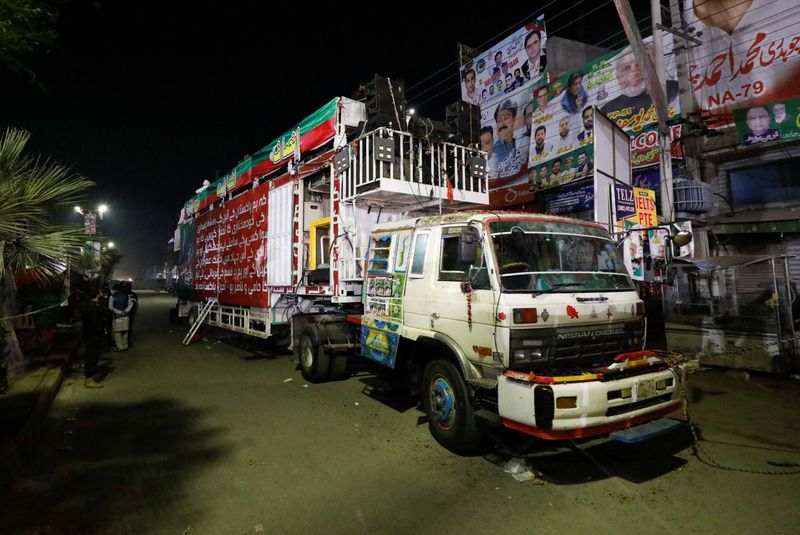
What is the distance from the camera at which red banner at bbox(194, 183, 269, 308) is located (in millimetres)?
9148

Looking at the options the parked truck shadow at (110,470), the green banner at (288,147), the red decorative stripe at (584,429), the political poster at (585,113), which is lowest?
the parked truck shadow at (110,470)

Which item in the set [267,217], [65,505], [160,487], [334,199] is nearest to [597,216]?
[334,199]

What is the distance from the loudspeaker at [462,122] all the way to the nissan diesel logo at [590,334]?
161 inches

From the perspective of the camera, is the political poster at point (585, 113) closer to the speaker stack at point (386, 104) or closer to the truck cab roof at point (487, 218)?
the speaker stack at point (386, 104)

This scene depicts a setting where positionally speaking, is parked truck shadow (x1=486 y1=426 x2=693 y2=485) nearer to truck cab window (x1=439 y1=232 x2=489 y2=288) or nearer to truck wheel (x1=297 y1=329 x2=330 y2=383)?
truck cab window (x1=439 y1=232 x2=489 y2=288)

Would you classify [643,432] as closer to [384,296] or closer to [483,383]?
[483,383]

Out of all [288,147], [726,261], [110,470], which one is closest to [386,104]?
[288,147]

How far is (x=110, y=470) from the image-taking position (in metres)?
3.88

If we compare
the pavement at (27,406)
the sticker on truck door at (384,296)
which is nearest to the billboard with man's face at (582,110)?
→ the sticker on truck door at (384,296)

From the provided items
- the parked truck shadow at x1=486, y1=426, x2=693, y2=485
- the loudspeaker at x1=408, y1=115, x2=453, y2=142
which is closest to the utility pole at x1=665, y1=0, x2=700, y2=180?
the loudspeaker at x1=408, y1=115, x2=453, y2=142

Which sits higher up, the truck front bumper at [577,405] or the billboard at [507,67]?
the billboard at [507,67]

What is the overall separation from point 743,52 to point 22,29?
13.7 meters

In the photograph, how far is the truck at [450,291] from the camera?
11.6 feet

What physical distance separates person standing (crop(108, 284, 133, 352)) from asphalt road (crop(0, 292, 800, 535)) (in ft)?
14.5
